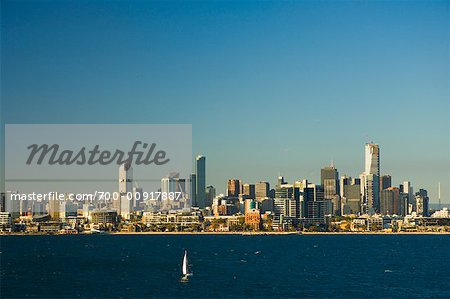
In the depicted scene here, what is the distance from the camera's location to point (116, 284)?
222 feet

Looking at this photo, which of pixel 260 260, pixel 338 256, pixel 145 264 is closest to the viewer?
pixel 145 264

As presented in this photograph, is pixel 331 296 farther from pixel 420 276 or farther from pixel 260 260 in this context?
pixel 260 260

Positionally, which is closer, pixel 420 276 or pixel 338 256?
pixel 420 276

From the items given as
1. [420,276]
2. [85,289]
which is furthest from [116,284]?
[420,276]

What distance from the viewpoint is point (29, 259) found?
100 meters

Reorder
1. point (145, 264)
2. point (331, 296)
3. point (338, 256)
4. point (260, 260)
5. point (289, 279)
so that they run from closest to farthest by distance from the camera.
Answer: point (331, 296)
point (289, 279)
point (145, 264)
point (260, 260)
point (338, 256)

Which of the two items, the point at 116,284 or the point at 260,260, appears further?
the point at 260,260

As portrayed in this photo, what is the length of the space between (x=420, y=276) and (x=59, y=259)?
48.3 meters

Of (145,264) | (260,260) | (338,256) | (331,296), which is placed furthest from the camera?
(338,256)

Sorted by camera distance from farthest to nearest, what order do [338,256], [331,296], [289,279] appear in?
[338,256], [289,279], [331,296]

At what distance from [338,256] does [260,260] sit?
631 inches

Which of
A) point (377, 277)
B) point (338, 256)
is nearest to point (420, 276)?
point (377, 277)

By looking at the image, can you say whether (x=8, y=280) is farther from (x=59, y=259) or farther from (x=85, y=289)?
(x=59, y=259)

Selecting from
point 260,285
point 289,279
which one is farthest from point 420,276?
point 260,285
